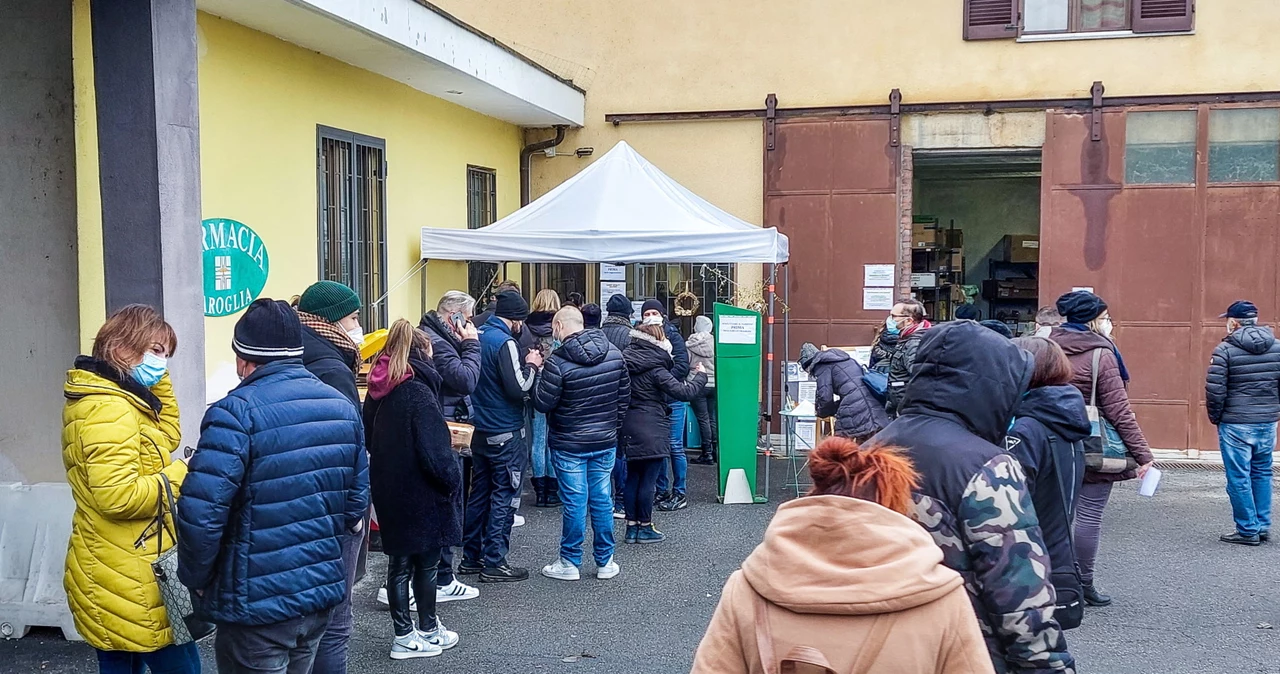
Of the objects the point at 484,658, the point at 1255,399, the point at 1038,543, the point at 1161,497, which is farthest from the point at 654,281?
the point at 1038,543

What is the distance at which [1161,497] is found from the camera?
9.68m

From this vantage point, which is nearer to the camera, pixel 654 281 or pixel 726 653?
pixel 726 653

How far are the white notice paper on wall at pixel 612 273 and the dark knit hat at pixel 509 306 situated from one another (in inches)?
200

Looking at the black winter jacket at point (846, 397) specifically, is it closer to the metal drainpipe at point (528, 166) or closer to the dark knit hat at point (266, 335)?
the dark knit hat at point (266, 335)

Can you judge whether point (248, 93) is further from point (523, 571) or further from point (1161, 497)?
point (1161, 497)

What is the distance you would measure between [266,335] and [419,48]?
210 inches

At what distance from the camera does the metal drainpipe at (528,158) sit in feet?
41.4

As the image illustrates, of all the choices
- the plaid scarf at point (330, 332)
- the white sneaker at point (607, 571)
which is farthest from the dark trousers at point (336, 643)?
the white sneaker at point (607, 571)

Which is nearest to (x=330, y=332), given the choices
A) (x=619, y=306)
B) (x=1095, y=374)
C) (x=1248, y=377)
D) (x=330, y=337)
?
(x=330, y=337)

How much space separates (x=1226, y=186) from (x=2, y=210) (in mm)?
10964

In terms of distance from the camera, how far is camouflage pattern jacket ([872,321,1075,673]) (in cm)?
251

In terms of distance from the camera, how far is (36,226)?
5.66 metres

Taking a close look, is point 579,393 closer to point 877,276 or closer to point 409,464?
point 409,464

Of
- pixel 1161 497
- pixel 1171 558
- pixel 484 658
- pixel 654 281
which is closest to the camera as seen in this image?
pixel 484 658
